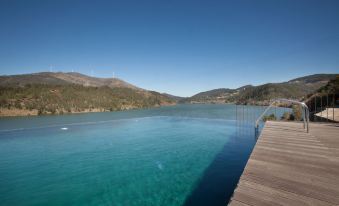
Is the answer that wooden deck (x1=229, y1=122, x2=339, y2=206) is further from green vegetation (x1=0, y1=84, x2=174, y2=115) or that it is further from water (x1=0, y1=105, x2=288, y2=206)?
green vegetation (x1=0, y1=84, x2=174, y2=115)

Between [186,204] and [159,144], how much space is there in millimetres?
13139

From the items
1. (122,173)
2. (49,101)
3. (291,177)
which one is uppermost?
(49,101)

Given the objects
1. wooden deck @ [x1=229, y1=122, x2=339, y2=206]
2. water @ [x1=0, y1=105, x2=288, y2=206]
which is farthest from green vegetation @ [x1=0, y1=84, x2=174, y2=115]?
wooden deck @ [x1=229, y1=122, x2=339, y2=206]

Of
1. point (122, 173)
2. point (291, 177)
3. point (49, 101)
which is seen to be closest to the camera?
point (291, 177)

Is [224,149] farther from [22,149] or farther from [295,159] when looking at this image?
[22,149]

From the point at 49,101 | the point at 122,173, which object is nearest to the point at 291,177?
the point at 122,173

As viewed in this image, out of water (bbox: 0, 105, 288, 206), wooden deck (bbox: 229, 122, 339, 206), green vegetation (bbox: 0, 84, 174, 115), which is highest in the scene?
green vegetation (bbox: 0, 84, 174, 115)

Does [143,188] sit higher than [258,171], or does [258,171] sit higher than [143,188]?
[258,171]

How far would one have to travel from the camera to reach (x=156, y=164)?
1431cm

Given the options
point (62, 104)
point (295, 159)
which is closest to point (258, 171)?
point (295, 159)

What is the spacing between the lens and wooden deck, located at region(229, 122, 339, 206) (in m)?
3.61

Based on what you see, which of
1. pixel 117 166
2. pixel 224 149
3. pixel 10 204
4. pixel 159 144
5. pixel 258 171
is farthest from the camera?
pixel 159 144

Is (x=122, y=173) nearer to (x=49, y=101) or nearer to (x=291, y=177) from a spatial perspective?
(x=291, y=177)

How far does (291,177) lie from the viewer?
466 cm
